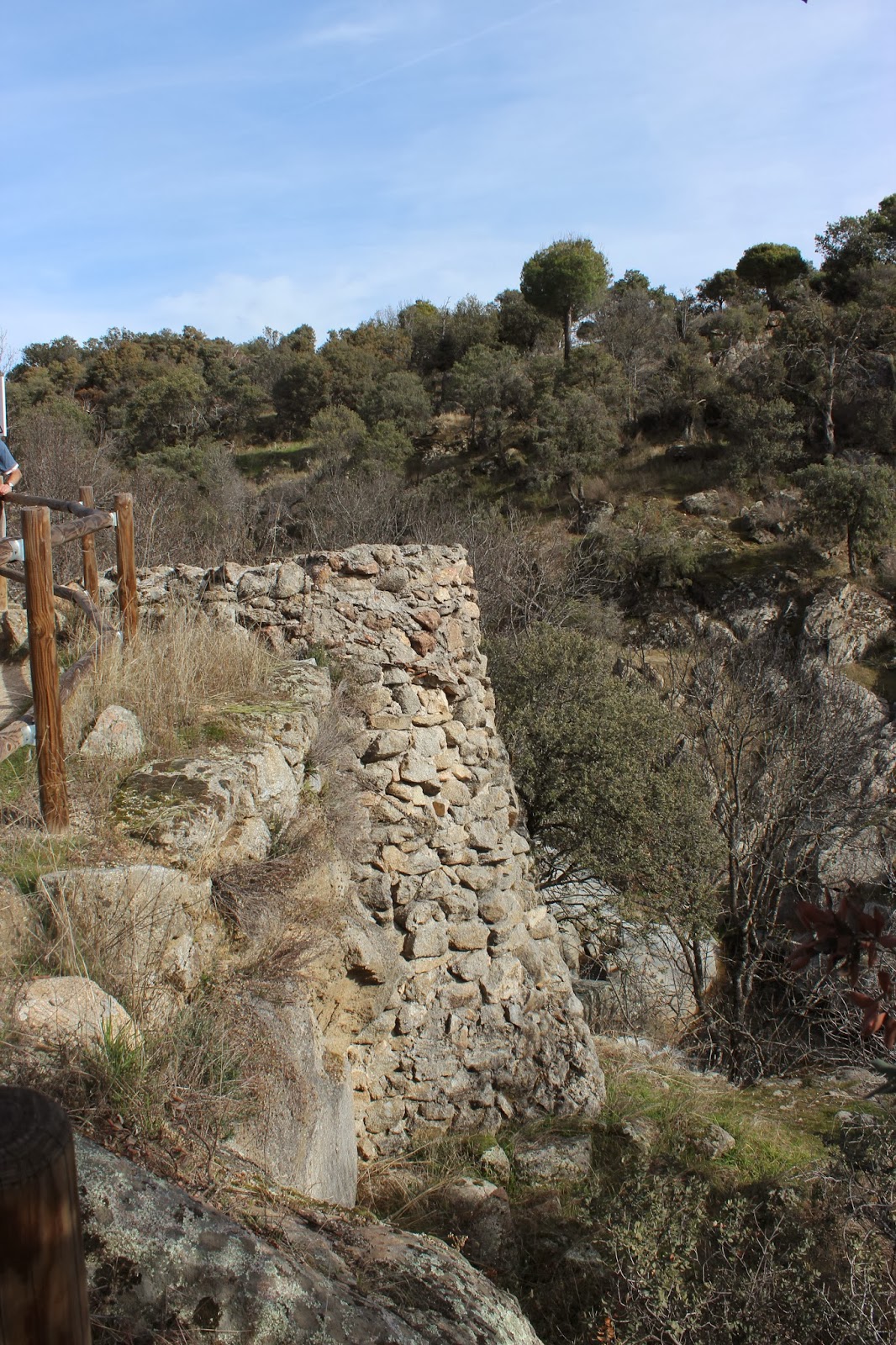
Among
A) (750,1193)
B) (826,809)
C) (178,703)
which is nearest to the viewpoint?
(178,703)

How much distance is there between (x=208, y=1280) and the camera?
197 cm

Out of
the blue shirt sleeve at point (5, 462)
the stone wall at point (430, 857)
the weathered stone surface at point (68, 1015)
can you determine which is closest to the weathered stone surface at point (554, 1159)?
the stone wall at point (430, 857)

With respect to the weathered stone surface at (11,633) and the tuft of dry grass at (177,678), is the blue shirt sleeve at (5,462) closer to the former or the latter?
the weathered stone surface at (11,633)

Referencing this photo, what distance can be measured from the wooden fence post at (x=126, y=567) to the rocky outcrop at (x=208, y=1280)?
3.52m

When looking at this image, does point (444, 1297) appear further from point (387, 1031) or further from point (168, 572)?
point (168, 572)

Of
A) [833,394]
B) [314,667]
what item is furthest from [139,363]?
[314,667]

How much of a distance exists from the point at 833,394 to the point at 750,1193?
90.2 feet

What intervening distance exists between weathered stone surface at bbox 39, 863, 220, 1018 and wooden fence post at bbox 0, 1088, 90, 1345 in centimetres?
184

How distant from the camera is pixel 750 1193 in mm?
5691

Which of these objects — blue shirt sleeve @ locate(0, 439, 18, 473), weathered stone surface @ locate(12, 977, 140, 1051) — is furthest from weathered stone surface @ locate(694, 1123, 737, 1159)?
blue shirt sleeve @ locate(0, 439, 18, 473)

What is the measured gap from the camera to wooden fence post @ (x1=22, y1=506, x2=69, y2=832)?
3410 mm

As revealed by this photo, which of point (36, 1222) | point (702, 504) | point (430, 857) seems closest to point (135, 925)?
point (36, 1222)

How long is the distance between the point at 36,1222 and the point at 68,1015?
1.73 m

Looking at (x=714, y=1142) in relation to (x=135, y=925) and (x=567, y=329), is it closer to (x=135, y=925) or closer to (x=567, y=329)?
(x=135, y=925)
